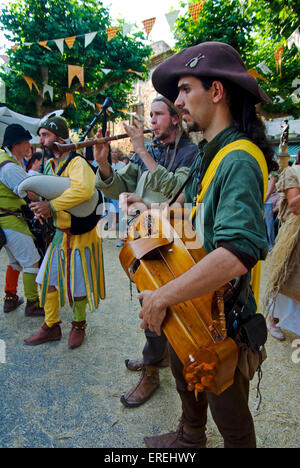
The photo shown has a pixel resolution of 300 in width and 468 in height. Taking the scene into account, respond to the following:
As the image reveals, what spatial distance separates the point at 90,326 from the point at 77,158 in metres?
1.85

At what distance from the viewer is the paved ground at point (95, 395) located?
1808mm

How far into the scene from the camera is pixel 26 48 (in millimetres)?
8109

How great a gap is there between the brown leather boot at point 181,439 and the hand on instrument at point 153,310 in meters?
0.93

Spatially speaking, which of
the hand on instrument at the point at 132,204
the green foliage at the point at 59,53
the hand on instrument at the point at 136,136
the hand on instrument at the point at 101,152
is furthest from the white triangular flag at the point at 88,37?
the hand on instrument at the point at 132,204

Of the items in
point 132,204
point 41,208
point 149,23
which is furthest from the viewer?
point 149,23

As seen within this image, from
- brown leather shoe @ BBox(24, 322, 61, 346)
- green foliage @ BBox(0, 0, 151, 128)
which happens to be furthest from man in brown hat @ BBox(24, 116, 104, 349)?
green foliage @ BBox(0, 0, 151, 128)

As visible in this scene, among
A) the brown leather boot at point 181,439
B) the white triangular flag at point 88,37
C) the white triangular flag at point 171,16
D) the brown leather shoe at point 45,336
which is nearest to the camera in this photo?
the brown leather boot at point 181,439

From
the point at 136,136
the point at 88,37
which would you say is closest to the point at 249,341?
the point at 136,136

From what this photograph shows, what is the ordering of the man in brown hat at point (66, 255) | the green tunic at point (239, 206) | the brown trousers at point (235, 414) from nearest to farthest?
the green tunic at point (239, 206), the brown trousers at point (235, 414), the man in brown hat at point (66, 255)

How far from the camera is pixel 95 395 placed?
216 cm

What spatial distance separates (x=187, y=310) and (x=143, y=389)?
1.38 metres

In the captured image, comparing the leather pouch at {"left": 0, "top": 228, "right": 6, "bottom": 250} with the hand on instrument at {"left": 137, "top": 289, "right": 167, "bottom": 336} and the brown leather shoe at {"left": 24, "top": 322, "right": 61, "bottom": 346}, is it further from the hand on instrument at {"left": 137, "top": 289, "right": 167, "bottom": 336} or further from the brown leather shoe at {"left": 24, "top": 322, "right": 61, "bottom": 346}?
the hand on instrument at {"left": 137, "top": 289, "right": 167, "bottom": 336}

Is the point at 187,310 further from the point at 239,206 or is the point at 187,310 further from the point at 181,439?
the point at 181,439

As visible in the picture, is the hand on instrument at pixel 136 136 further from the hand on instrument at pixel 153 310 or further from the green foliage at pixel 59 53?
the green foliage at pixel 59 53
